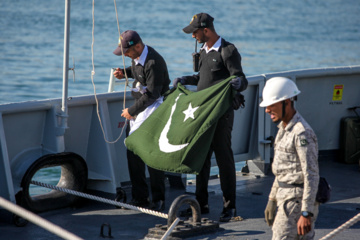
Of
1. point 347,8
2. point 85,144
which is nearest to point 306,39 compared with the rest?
point 347,8

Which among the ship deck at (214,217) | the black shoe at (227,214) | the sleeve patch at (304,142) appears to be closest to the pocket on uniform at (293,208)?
the sleeve patch at (304,142)

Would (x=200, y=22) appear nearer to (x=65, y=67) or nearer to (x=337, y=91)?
(x=65, y=67)

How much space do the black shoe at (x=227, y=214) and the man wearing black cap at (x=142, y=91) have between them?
2.43 ft

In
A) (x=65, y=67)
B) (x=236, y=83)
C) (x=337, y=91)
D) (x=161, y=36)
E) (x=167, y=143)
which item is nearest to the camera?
(x=236, y=83)

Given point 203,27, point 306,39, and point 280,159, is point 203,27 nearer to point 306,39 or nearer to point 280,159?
point 280,159

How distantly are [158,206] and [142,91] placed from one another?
1.17m

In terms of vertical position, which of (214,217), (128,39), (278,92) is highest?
(128,39)

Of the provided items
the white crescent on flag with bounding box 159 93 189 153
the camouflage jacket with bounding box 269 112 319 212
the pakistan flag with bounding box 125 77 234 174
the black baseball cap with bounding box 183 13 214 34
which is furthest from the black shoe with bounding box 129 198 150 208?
the camouflage jacket with bounding box 269 112 319 212

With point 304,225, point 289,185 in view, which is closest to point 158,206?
point 289,185

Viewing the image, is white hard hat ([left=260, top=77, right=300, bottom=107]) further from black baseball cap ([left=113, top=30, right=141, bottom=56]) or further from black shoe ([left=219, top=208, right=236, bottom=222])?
black baseball cap ([left=113, top=30, right=141, bottom=56])

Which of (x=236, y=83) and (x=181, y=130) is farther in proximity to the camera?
(x=181, y=130)

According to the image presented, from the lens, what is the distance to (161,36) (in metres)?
41.7

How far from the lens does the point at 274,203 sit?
189 inches

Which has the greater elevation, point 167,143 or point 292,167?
point 292,167
